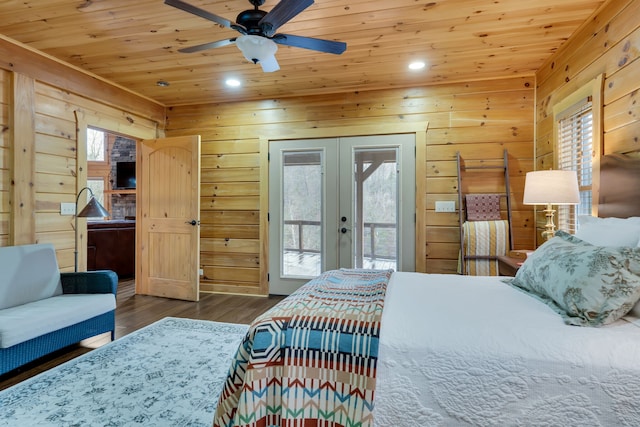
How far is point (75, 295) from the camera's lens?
9.43 feet

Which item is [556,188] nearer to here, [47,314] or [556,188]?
[556,188]

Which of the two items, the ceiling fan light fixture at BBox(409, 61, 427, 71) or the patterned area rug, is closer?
the patterned area rug

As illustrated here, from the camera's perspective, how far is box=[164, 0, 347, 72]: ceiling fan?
1879mm

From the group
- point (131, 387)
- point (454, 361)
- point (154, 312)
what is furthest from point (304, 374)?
point (154, 312)

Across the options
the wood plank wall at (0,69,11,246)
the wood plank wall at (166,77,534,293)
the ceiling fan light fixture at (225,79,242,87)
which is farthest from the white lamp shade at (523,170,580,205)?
the wood plank wall at (0,69,11,246)

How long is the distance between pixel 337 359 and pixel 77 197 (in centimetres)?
335

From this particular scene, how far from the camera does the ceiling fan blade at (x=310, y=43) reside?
2217mm

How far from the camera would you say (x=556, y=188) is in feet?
8.32

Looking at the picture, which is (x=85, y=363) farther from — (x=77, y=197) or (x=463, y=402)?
(x=463, y=402)

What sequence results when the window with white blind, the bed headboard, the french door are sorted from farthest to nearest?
the french door → the window with white blind → the bed headboard

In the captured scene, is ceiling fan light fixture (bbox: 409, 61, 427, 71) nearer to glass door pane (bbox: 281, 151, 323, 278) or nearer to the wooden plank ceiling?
the wooden plank ceiling

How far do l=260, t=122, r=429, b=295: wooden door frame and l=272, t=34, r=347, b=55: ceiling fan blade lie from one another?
1747mm

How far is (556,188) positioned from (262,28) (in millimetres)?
2362

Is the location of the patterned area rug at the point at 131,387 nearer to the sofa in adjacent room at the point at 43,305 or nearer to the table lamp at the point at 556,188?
the sofa in adjacent room at the point at 43,305
